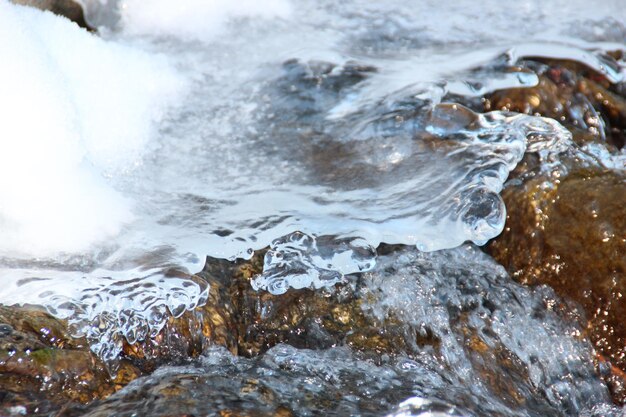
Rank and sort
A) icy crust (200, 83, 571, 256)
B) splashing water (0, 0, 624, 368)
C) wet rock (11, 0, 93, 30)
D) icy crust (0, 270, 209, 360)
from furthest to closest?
wet rock (11, 0, 93, 30) → icy crust (200, 83, 571, 256) → splashing water (0, 0, 624, 368) → icy crust (0, 270, 209, 360)

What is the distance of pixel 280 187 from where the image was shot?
3.91 metres

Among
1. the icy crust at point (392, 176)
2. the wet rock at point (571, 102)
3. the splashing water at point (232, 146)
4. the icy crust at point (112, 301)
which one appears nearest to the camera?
the icy crust at point (112, 301)

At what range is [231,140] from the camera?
4312 millimetres

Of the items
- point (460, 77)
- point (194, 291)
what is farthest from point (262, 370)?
point (460, 77)

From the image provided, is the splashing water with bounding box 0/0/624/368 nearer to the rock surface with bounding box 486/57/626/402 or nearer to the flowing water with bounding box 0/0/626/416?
the flowing water with bounding box 0/0/626/416

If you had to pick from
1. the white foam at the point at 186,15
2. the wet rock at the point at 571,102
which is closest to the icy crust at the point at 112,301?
the wet rock at the point at 571,102

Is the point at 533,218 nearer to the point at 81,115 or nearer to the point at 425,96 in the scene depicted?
the point at 425,96

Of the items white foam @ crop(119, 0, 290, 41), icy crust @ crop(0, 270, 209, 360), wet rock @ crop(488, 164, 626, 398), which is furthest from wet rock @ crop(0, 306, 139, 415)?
white foam @ crop(119, 0, 290, 41)

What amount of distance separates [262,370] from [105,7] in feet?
12.4

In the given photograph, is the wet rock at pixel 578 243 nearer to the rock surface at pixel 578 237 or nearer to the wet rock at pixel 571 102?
the rock surface at pixel 578 237

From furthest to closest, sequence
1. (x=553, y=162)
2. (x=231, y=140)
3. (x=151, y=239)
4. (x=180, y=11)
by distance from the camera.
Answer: (x=180, y=11) < (x=231, y=140) < (x=553, y=162) < (x=151, y=239)

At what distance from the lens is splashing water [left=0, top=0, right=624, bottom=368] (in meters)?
3.20

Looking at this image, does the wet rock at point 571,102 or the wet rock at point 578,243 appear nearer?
the wet rock at point 578,243

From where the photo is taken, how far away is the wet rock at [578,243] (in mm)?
3408
